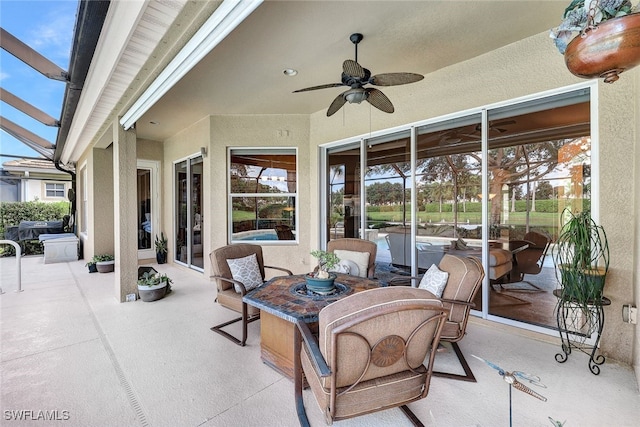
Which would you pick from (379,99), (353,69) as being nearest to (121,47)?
(353,69)

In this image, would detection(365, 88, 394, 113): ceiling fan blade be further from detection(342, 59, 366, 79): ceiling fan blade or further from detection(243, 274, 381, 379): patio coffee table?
detection(243, 274, 381, 379): patio coffee table

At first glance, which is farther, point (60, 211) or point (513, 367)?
point (60, 211)

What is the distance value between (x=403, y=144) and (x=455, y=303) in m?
2.75

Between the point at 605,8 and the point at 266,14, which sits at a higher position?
the point at 266,14

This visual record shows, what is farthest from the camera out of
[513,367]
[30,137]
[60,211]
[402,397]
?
[60,211]

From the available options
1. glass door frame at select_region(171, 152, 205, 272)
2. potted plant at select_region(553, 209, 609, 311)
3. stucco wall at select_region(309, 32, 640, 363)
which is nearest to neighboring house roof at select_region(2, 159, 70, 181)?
glass door frame at select_region(171, 152, 205, 272)

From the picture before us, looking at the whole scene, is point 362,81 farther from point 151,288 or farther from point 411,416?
point 151,288

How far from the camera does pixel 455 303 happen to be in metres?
2.40

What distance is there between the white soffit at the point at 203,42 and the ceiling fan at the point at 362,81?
2.81ft

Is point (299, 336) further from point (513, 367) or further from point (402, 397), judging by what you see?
Answer: point (513, 367)

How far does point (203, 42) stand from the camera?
2.37 metres

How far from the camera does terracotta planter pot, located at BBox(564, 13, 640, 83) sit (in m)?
1.35

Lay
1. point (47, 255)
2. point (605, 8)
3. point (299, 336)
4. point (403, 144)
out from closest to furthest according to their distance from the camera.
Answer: point (605, 8), point (299, 336), point (403, 144), point (47, 255)

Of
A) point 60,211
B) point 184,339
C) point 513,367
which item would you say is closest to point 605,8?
point 513,367
